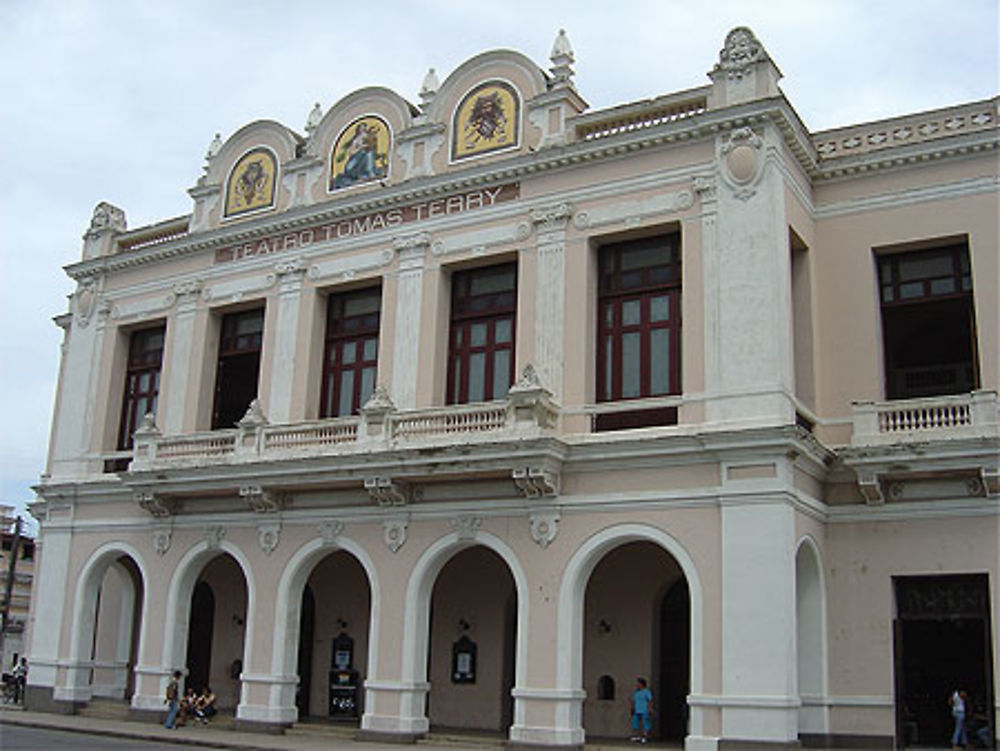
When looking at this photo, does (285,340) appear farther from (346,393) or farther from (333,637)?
(333,637)

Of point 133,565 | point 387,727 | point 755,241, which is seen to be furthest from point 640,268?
point 133,565

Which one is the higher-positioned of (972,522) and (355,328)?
(355,328)

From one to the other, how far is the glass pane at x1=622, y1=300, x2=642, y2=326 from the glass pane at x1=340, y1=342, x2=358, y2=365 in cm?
677

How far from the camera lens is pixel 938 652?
72.6 feet

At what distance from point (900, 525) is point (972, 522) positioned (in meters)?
1.21

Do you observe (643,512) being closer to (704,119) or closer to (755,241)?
(755,241)

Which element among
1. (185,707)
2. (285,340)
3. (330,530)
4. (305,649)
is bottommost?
(185,707)

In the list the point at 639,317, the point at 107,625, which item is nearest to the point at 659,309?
the point at 639,317

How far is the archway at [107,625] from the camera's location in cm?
A: 2773

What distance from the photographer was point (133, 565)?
3030 centimetres

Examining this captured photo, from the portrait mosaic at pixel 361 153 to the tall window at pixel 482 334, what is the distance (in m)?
3.49

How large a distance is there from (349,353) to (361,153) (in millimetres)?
4683

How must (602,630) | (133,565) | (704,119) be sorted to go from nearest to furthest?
1. (704,119)
2. (602,630)
3. (133,565)

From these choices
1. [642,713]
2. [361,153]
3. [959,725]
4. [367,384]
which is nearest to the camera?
[959,725]
